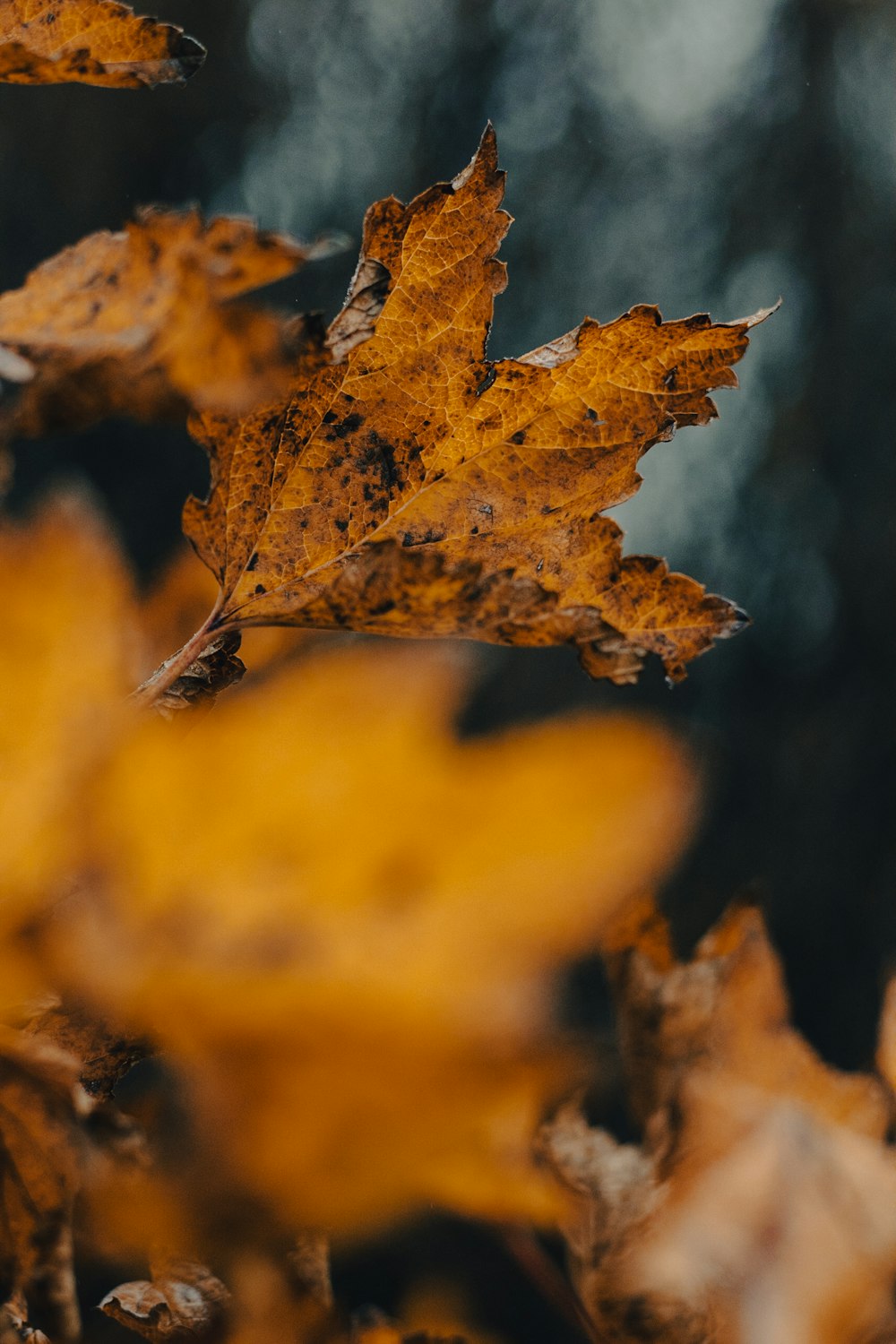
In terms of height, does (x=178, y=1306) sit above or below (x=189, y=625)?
below

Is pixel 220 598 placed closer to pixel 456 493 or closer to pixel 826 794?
pixel 456 493

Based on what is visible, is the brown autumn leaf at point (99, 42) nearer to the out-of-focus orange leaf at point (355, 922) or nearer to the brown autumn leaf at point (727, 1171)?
the out-of-focus orange leaf at point (355, 922)

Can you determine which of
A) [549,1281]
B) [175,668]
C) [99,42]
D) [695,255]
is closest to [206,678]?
[175,668]

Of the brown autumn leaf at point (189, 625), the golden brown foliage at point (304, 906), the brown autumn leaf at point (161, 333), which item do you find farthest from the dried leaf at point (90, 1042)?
the brown autumn leaf at point (189, 625)

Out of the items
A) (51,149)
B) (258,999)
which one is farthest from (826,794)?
(51,149)

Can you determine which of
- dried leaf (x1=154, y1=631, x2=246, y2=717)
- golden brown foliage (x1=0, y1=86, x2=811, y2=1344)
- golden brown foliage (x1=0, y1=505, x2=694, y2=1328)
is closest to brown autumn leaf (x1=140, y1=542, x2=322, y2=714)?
golden brown foliage (x1=0, y1=505, x2=694, y2=1328)

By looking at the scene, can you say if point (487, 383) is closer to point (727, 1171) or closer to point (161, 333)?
point (161, 333)
